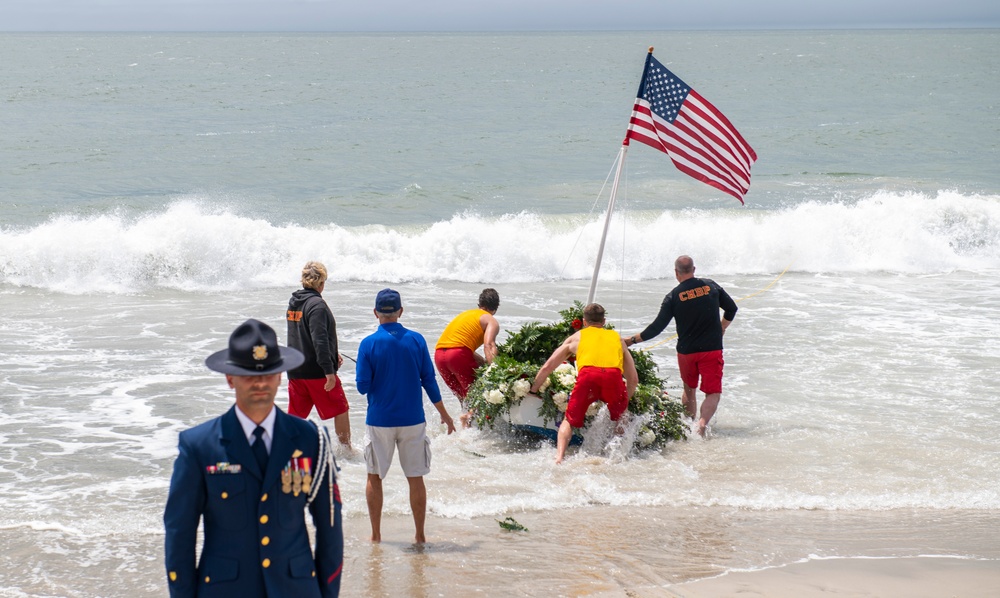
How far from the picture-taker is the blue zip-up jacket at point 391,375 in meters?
6.96

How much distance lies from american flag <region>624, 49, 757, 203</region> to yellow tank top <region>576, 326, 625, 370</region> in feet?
6.53

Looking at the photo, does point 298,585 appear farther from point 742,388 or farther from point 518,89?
point 518,89

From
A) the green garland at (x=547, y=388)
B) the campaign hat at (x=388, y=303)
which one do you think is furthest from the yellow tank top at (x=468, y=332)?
the campaign hat at (x=388, y=303)

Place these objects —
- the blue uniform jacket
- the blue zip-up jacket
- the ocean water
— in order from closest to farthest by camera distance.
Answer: the blue uniform jacket < the blue zip-up jacket < the ocean water

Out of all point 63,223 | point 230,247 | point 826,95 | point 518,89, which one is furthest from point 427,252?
point 826,95

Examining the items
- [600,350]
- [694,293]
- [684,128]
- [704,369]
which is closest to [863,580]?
[600,350]

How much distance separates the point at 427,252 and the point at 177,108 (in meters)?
31.3

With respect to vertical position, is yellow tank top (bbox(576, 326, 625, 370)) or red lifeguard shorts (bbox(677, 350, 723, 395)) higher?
yellow tank top (bbox(576, 326, 625, 370))

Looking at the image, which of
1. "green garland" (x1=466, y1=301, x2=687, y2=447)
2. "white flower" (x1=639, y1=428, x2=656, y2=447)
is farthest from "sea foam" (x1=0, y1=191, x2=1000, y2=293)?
"white flower" (x1=639, y1=428, x2=656, y2=447)

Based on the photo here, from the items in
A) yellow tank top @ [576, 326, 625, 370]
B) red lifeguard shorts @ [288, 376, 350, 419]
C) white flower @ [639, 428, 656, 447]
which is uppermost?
yellow tank top @ [576, 326, 625, 370]

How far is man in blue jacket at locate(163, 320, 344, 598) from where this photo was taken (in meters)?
3.60

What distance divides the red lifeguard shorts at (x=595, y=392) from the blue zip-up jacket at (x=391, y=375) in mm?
2365

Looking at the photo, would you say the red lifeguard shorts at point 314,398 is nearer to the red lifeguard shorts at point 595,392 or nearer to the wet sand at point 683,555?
the wet sand at point 683,555

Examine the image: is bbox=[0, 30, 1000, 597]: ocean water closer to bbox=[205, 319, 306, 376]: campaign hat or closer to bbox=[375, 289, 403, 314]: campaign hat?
bbox=[375, 289, 403, 314]: campaign hat
